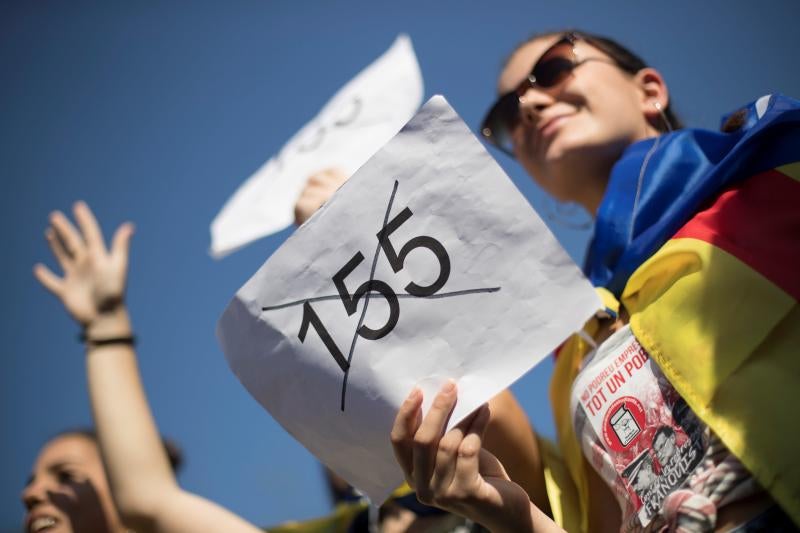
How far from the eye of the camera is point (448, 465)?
96 centimetres

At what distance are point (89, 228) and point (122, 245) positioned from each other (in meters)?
0.11

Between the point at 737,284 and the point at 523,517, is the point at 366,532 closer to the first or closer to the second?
the point at 523,517

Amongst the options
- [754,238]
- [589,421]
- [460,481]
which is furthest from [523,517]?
[754,238]

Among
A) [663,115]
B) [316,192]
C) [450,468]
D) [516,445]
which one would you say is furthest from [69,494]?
[663,115]

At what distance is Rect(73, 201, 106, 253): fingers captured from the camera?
1.69 meters

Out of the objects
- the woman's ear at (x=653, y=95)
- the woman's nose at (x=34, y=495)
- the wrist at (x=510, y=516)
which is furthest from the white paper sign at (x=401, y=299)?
the woman's nose at (x=34, y=495)

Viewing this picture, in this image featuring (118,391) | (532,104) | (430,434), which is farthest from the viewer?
(532,104)

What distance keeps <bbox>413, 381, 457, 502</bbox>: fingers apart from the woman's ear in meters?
1.10

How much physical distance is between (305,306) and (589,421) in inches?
20.7

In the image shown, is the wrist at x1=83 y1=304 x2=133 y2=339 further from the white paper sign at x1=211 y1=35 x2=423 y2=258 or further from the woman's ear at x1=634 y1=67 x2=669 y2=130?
the woman's ear at x1=634 y1=67 x2=669 y2=130

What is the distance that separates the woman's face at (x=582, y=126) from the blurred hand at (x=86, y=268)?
1.03m

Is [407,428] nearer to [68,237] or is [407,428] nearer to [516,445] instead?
[516,445]

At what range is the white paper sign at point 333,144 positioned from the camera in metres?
1.93

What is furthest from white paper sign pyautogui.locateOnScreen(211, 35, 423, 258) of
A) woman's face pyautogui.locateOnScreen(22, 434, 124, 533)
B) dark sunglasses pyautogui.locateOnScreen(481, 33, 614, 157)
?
woman's face pyautogui.locateOnScreen(22, 434, 124, 533)
